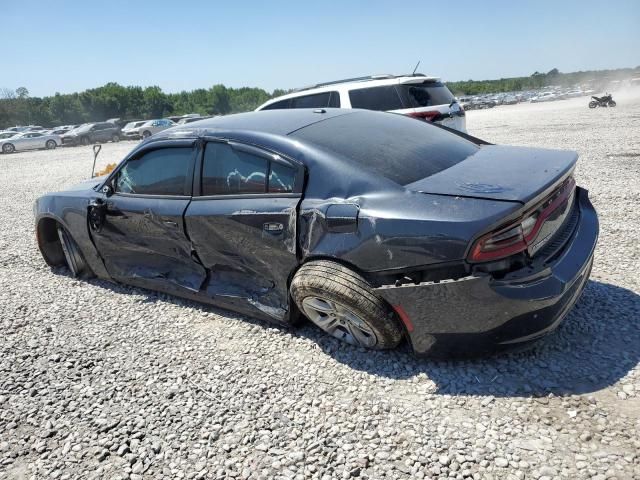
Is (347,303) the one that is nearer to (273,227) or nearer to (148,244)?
(273,227)

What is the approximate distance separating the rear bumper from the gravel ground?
25 centimetres

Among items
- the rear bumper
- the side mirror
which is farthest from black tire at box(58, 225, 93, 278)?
the rear bumper

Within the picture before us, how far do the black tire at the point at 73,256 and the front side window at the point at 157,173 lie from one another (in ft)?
3.26

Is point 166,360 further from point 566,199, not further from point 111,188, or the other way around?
point 566,199

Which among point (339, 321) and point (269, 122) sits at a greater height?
point (269, 122)

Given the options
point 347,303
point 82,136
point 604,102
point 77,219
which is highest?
point 82,136

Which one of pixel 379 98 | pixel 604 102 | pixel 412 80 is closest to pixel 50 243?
pixel 379 98

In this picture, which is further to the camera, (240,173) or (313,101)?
(313,101)

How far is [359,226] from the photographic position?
261 cm

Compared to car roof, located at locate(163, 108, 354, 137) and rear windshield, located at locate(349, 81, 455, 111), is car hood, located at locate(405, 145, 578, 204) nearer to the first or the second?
car roof, located at locate(163, 108, 354, 137)

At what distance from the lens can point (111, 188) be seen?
4.06m

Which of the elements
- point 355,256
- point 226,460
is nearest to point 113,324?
point 226,460

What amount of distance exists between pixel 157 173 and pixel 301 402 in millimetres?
2178

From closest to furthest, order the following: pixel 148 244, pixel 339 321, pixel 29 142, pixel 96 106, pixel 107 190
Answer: pixel 339 321, pixel 148 244, pixel 107 190, pixel 29 142, pixel 96 106
